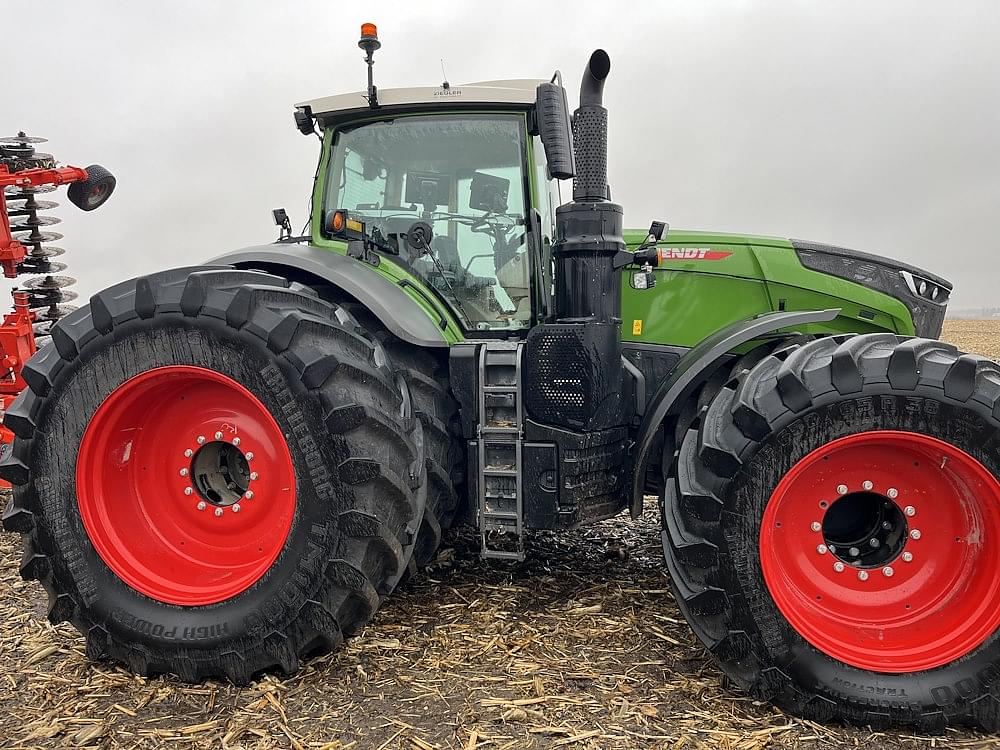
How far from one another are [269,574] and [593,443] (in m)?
1.45

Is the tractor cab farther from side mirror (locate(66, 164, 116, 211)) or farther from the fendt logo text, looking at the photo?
side mirror (locate(66, 164, 116, 211))

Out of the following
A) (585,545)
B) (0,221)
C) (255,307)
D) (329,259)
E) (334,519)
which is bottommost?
(585,545)

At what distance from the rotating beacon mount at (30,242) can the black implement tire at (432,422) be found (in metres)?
3.02

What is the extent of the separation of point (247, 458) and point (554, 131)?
1.82 m

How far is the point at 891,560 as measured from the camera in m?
2.58

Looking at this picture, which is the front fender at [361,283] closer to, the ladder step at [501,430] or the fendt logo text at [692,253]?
the ladder step at [501,430]

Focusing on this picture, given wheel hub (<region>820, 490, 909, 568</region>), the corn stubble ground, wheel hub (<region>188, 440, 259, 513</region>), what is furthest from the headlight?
wheel hub (<region>188, 440, 259, 513</region>)

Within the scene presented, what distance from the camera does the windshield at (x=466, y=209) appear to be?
3350 mm

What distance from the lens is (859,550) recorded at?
2631 mm

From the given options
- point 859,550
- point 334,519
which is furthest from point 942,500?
point 334,519

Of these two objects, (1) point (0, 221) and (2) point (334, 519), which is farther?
(1) point (0, 221)

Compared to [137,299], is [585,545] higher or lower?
lower

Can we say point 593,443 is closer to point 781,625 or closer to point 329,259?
point 781,625

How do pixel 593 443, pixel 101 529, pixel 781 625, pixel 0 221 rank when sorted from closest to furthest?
pixel 781 625 < pixel 101 529 < pixel 593 443 < pixel 0 221
